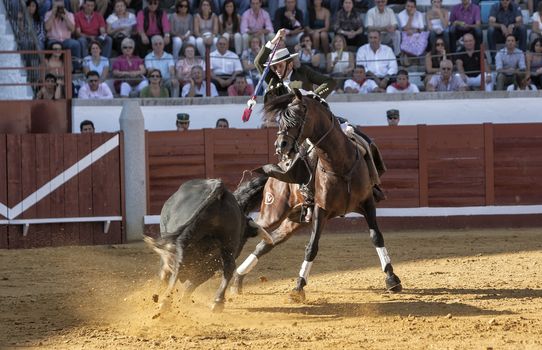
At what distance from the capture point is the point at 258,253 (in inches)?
348

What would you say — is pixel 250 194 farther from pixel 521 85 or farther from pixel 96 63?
pixel 521 85

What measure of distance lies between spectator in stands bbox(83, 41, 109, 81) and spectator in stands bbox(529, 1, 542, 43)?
20.6ft

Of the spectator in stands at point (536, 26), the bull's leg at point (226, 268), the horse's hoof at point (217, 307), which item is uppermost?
the spectator in stands at point (536, 26)

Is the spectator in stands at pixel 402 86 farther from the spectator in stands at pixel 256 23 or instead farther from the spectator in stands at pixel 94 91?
the spectator in stands at pixel 94 91

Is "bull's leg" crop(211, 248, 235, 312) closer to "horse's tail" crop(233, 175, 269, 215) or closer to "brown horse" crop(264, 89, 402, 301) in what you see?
"brown horse" crop(264, 89, 402, 301)

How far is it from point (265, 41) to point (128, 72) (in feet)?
6.65

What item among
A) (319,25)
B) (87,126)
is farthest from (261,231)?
(319,25)

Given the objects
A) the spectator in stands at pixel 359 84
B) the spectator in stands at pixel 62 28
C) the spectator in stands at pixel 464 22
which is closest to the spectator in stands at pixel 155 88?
the spectator in stands at pixel 62 28

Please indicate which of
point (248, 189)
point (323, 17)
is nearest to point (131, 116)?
point (323, 17)

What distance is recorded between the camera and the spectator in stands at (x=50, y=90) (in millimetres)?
14398

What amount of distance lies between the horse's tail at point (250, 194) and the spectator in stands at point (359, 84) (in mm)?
6271

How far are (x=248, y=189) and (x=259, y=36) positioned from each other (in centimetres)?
689

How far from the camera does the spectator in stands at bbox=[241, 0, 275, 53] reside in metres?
15.5

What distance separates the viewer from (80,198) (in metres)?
13.2
